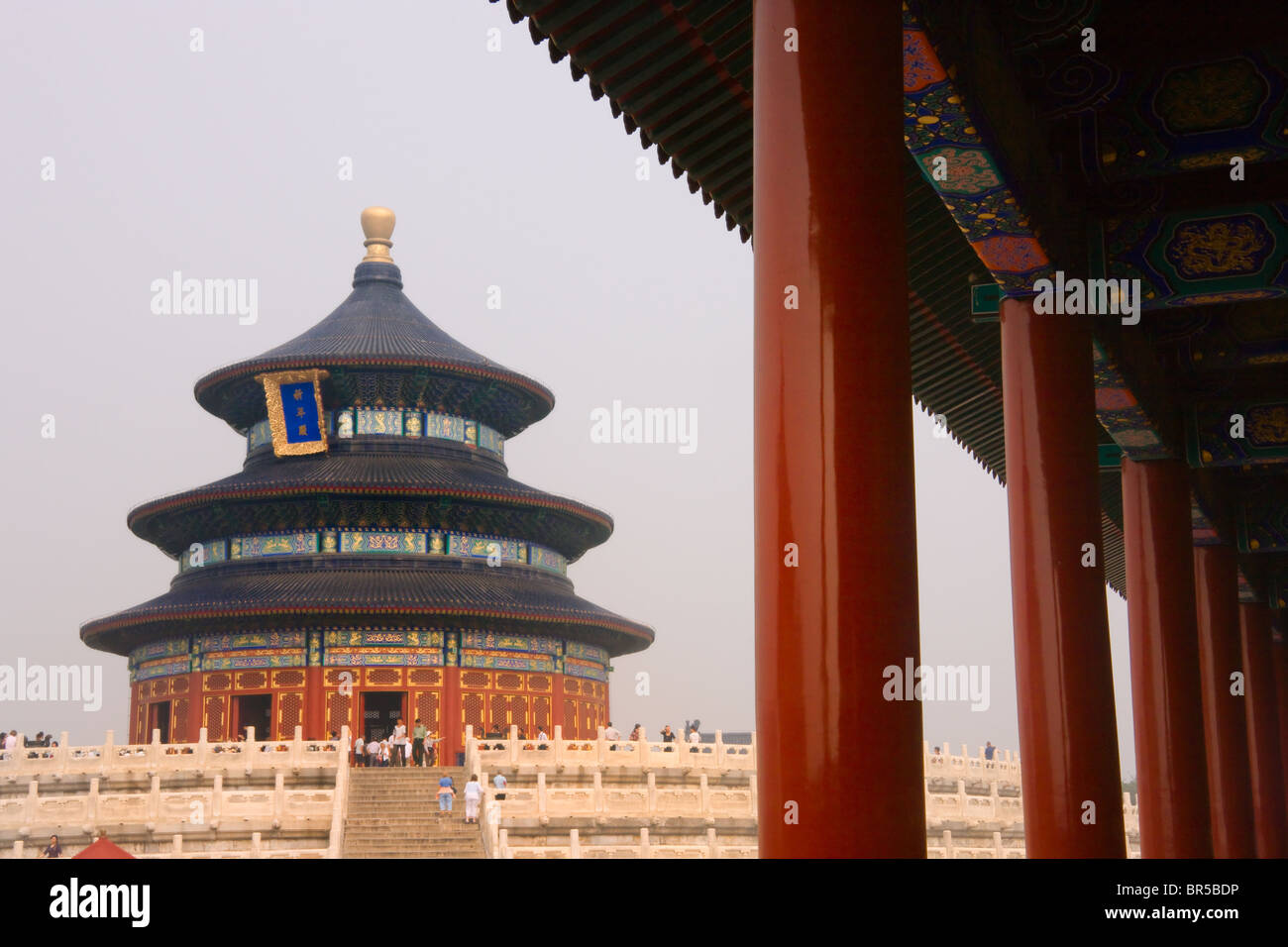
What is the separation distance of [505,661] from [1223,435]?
2276 cm

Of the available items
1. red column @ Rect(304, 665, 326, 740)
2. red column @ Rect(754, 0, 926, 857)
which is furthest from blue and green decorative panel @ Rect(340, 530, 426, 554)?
red column @ Rect(754, 0, 926, 857)

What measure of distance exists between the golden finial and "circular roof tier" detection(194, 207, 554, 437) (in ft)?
5.94

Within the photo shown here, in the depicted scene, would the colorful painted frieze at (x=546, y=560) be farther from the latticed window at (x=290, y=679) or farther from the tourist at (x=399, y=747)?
the tourist at (x=399, y=747)

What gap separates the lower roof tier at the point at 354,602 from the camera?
32.0 m

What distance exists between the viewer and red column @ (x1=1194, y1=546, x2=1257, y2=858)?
1602 cm

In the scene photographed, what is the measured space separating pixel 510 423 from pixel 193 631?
10652mm

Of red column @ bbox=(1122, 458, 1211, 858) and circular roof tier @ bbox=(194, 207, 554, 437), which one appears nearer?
red column @ bbox=(1122, 458, 1211, 858)

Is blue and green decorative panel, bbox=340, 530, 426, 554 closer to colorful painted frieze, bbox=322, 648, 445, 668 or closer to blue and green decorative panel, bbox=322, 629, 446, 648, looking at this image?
blue and green decorative panel, bbox=322, 629, 446, 648

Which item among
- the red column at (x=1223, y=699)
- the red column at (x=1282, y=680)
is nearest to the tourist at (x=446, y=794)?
the red column at (x=1223, y=699)

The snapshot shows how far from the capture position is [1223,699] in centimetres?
1611

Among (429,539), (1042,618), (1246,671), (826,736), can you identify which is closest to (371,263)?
(429,539)

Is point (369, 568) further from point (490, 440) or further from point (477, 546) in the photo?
point (490, 440)

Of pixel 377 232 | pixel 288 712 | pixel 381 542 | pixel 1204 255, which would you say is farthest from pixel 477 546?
pixel 1204 255

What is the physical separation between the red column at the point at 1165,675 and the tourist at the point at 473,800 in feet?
35.5
